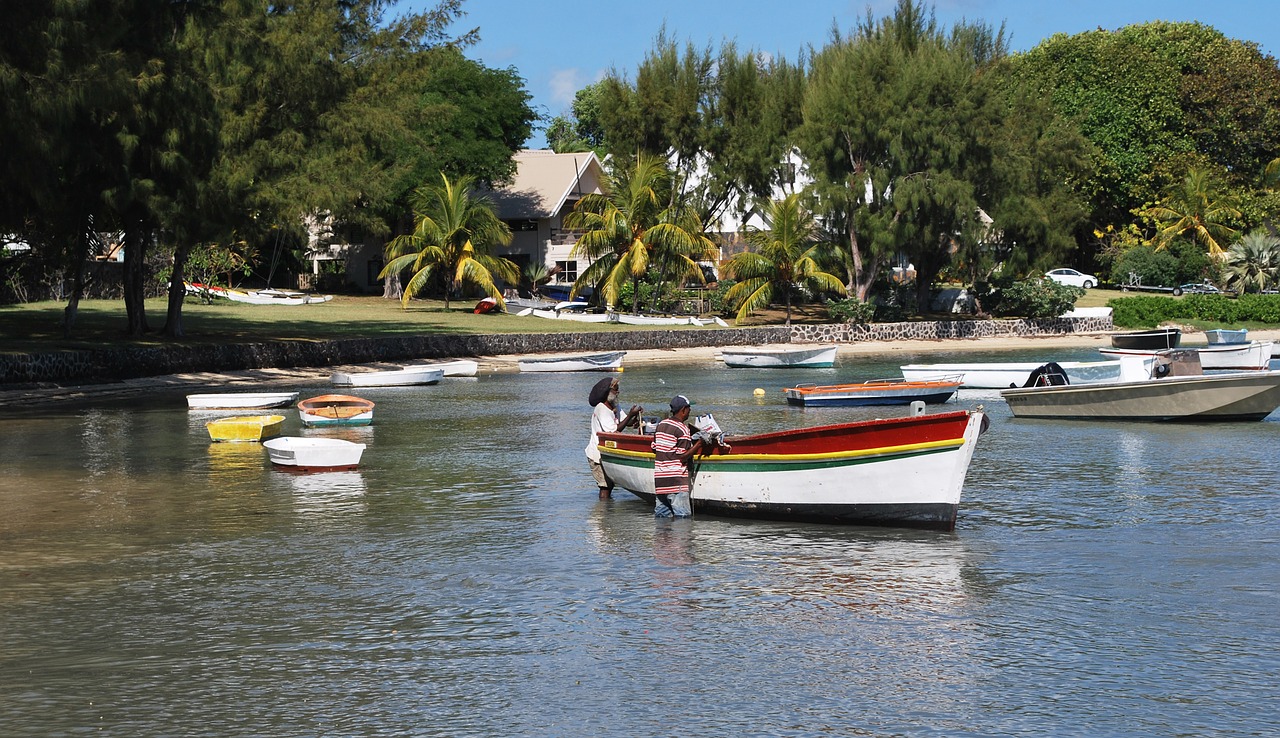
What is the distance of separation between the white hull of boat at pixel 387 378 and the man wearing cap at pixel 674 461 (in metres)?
25.4

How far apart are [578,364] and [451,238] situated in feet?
74.4

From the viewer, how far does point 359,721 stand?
1016 cm

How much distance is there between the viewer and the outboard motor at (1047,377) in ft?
110

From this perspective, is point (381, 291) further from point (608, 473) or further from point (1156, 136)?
point (608, 473)

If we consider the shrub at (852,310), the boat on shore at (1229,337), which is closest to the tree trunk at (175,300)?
the shrub at (852,310)

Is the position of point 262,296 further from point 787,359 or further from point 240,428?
point 240,428

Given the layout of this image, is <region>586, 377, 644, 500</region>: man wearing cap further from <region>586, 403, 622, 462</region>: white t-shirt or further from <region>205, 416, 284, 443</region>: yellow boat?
<region>205, 416, 284, 443</region>: yellow boat

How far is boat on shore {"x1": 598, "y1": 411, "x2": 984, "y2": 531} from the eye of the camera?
651 inches

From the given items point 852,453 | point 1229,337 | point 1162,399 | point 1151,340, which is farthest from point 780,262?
point 852,453

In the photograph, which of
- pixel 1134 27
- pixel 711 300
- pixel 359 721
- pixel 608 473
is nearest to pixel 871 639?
pixel 359 721

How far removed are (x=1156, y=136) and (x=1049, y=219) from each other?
21013mm

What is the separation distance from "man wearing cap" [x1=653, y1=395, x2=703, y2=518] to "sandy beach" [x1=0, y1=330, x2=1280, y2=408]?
23622 mm

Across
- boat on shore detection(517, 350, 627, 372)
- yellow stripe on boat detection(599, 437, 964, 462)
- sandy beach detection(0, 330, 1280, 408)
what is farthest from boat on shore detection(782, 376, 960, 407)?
yellow stripe on boat detection(599, 437, 964, 462)

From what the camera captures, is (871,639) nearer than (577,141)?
Yes
